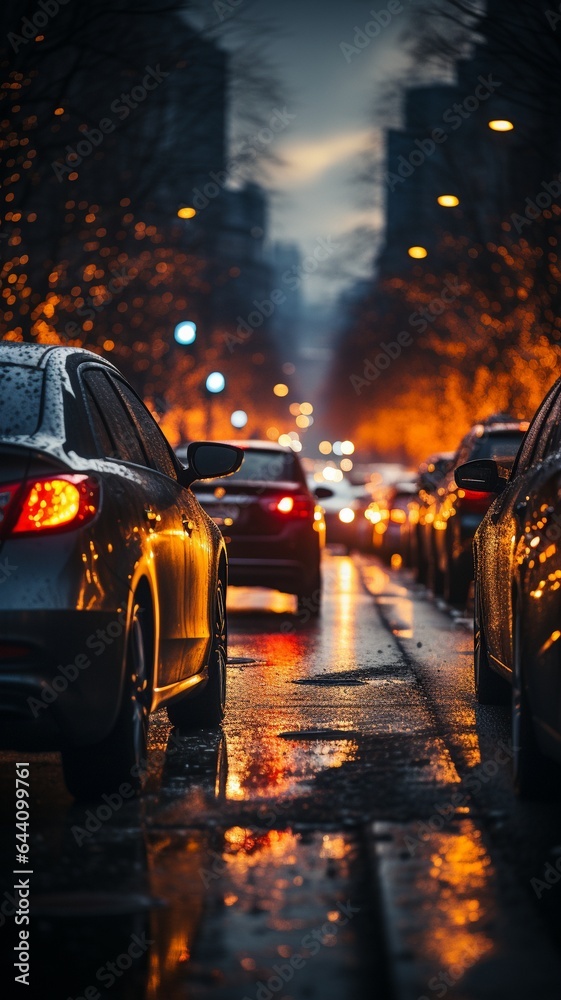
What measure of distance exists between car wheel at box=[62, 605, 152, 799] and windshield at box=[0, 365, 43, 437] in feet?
2.57

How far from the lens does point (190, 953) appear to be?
4797 mm

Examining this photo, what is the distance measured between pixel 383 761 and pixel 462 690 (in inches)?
126

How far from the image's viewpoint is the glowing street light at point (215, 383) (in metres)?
30.7

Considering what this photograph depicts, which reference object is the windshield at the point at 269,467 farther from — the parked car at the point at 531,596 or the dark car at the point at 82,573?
the dark car at the point at 82,573

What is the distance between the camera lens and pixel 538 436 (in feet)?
29.0

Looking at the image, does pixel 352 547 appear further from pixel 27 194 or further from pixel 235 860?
pixel 235 860

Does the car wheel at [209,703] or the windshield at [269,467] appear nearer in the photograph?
the car wheel at [209,703]

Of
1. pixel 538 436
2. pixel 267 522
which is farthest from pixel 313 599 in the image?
pixel 538 436

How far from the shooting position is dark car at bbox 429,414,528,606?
57.9 feet

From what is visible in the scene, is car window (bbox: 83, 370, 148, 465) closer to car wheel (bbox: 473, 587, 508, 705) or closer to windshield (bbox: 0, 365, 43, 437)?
windshield (bbox: 0, 365, 43, 437)

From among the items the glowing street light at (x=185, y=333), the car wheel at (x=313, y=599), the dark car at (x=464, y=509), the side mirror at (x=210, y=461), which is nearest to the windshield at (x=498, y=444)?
the dark car at (x=464, y=509)

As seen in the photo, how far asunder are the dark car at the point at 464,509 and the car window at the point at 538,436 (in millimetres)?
6873

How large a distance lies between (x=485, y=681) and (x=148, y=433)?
272 centimetres

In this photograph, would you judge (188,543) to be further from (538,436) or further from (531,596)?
(531,596)
